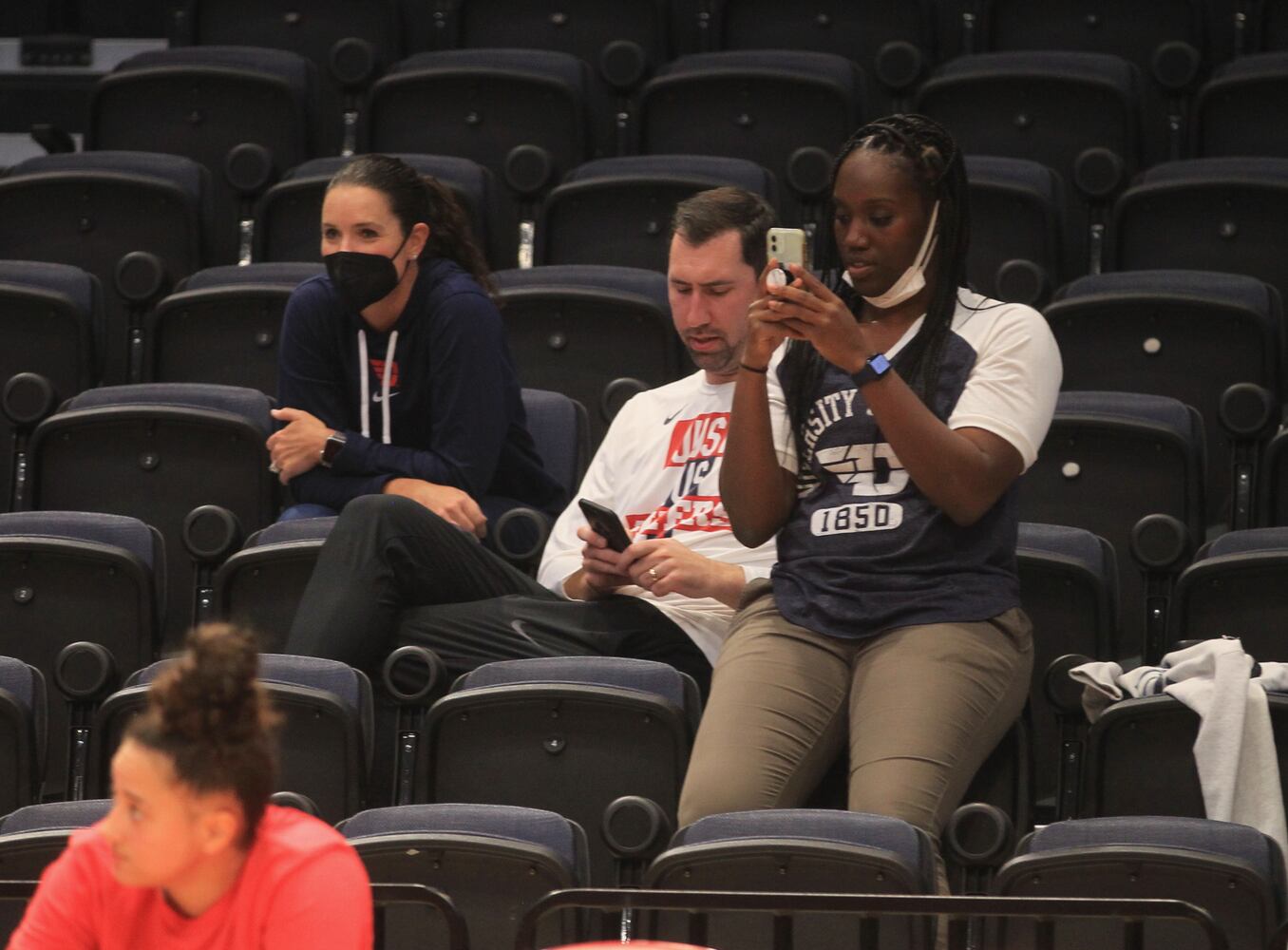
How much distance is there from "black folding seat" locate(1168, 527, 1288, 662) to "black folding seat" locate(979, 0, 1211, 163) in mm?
1865

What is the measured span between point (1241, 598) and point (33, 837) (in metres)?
1.71

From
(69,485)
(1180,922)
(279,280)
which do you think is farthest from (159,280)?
(1180,922)

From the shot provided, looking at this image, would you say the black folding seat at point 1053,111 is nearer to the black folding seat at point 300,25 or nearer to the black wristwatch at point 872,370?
the black folding seat at point 300,25

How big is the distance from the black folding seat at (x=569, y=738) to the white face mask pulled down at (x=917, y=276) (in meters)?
0.60

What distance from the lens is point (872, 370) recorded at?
2627mm

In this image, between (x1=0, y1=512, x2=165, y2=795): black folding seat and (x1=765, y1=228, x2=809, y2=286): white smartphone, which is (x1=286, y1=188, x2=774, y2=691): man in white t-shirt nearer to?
(x1=0, y1=512, x2=165, y2=795): black folding seat

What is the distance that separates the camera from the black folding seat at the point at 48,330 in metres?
3.95

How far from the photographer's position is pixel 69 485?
12.1 ft

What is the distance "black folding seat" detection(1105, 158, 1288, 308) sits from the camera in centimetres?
411

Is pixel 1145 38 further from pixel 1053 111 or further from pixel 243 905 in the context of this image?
pixel 243 905

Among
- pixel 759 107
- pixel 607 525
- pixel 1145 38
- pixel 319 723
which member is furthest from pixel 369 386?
pixel 1145 38

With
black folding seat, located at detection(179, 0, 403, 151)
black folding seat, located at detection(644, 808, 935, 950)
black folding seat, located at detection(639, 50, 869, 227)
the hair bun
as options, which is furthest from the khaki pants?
black folding seat, located at detection(179, 0, 403, 151)

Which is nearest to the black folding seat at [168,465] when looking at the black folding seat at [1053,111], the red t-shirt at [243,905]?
the red t-shirt at [243,905]

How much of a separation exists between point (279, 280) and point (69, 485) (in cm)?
63
